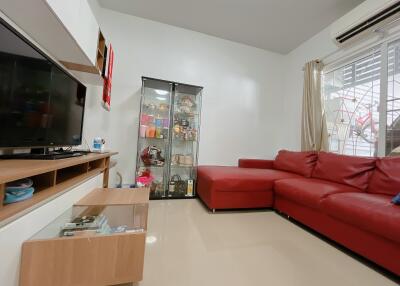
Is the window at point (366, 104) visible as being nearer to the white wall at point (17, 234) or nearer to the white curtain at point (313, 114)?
the white curtain at point (313, 114)

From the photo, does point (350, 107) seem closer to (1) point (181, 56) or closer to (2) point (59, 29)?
(1) point (181, 56)

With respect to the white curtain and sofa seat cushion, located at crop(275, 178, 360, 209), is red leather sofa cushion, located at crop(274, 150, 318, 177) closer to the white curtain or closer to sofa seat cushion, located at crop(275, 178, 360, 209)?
the white curtain

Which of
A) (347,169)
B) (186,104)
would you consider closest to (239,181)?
(347,169)

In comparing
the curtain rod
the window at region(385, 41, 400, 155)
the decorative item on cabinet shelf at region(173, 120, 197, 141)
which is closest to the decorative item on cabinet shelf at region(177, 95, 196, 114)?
the decorative item on cabinet shelf at region(173, 120, 197, 141)

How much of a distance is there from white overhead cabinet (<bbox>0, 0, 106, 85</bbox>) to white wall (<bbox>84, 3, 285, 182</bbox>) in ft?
2.63

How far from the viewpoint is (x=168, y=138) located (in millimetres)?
2729

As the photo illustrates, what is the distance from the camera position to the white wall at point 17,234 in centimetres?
67

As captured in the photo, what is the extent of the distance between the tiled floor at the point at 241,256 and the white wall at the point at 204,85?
141cm

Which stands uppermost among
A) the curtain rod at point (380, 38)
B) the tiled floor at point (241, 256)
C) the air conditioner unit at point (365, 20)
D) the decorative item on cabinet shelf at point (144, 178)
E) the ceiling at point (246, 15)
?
the ceiling at point (246, 15)

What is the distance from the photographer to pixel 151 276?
3.67 ft

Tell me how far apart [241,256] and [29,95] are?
176 cm

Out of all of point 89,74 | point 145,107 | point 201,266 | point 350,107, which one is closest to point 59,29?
point 89,74

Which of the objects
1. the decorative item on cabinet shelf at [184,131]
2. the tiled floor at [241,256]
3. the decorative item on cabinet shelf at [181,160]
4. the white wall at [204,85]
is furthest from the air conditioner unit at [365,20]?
the decorative item on cabinet shelf at [181,160]

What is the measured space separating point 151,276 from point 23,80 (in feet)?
4.49
